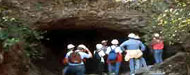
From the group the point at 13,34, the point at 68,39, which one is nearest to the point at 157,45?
the point at 13,34

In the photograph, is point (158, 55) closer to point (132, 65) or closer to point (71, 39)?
point (132, 65)

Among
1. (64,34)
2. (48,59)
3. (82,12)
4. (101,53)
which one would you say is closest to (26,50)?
(101,53)

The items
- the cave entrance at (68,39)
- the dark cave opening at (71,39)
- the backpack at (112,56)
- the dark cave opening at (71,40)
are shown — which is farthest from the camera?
the dark cave opening at (71,39)

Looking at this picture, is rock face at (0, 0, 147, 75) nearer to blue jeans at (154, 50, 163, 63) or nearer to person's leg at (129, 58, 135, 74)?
blue jeans at (154, 50, 163, 63)

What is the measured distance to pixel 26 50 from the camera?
38.2 ft

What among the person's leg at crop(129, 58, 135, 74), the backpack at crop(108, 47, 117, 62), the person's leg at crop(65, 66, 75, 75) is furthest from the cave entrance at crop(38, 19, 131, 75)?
the person's leg at crop(65, 66, 75, 75)

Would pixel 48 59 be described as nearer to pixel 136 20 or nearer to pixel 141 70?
pixel 136 20

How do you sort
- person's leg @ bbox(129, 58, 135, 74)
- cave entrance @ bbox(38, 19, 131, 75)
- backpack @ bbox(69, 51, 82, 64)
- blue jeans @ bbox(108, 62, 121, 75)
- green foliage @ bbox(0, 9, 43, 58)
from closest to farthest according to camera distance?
green foliage @ bbox(0, 9, 43, 58) → backpack @ bbox(69, 51, 82, 64) → person's leg @ bbox(129, 58, 135, 74) → blue jeans @ bbox(108, 62, 121, 75) → cave entrance @ bbox(38, 19, 131, 75)

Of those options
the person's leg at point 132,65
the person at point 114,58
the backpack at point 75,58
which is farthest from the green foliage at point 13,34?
the person's leg at point 132,65

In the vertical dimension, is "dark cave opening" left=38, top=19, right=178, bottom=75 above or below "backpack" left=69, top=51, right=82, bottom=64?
below

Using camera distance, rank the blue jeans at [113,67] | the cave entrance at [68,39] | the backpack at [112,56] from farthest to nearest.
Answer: the cave entrance at [68,39] < the blue jeans at [113,67] < the backpack at [112,56]

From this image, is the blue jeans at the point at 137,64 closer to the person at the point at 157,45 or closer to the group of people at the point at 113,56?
the group of people at the point at 113,56

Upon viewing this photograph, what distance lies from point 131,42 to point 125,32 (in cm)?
540

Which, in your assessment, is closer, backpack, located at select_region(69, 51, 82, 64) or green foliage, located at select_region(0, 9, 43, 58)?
green foliage, located at select_region(0, 9, 43, 58)
